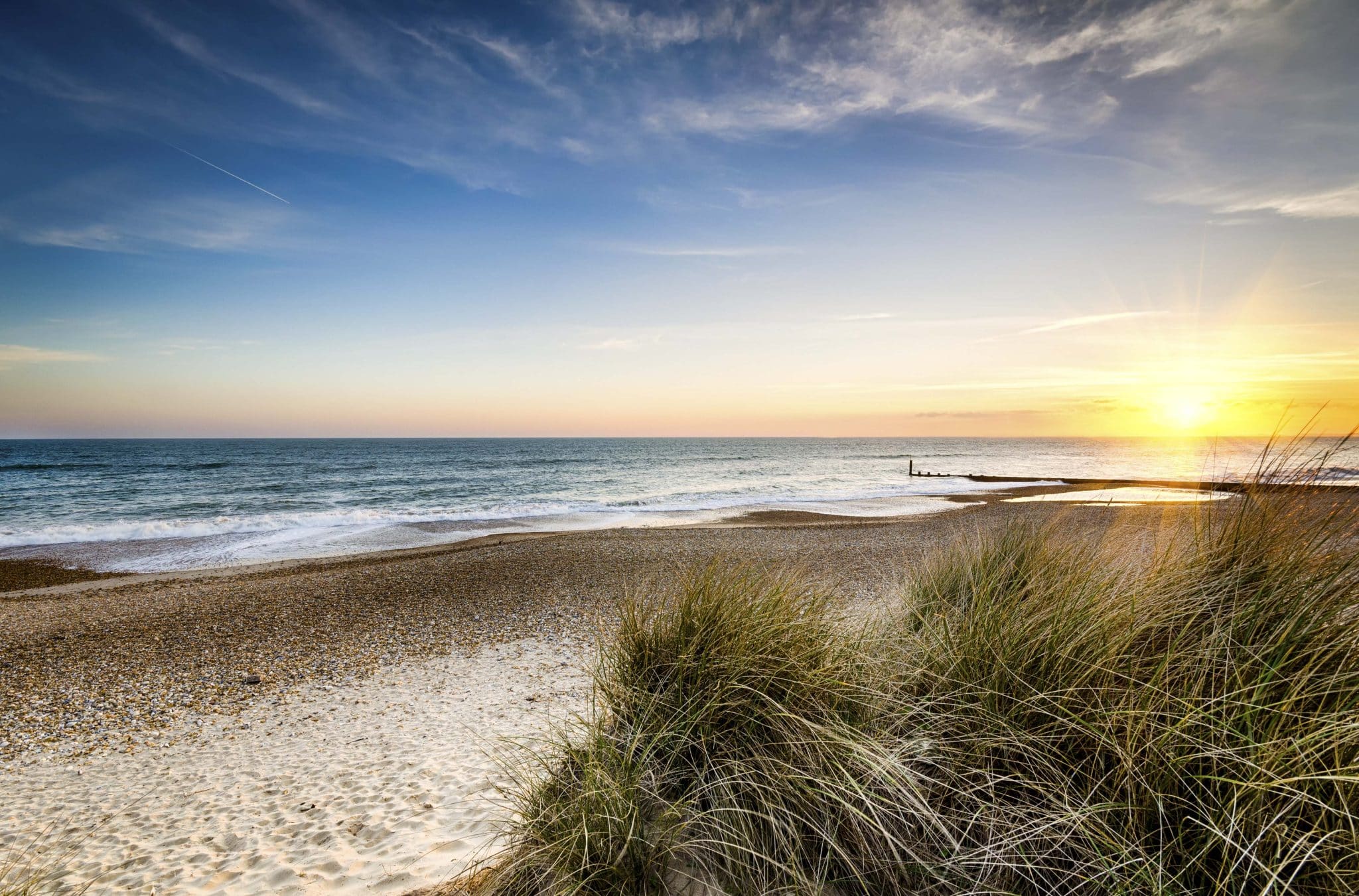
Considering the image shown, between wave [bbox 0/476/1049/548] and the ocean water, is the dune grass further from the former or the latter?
wave [bbox 0/476/1049/548]

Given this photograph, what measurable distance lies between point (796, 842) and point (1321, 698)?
2.29m

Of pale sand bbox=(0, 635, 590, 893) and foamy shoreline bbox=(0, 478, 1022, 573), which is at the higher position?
pale sand bbox=(0, 635, 590, 893)

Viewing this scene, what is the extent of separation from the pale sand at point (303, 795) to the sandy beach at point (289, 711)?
0.02m

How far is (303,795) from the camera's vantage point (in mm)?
4520

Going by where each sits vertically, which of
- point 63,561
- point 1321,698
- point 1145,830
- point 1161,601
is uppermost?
point 1161,601

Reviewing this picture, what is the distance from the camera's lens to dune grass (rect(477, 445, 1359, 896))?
2197 mm

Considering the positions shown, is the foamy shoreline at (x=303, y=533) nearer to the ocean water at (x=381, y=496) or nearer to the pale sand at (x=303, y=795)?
the ocean water at (x=381, y=496)

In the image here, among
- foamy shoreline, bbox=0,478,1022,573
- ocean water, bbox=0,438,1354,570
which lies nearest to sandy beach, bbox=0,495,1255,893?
foamy shoreline, bbox=0,478,1022,573

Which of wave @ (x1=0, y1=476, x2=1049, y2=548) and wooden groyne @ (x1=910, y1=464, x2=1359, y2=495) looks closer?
wooden groyne @ (x1=910, y1=464, x2=1359, y2=495)

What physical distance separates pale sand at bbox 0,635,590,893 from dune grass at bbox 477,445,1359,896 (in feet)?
3.56

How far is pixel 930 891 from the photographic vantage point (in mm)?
2334

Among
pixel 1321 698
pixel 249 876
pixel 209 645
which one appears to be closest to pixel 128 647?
pixel 209 645

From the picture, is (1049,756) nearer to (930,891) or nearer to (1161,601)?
(930,891)

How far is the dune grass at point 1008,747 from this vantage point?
7.21ft
